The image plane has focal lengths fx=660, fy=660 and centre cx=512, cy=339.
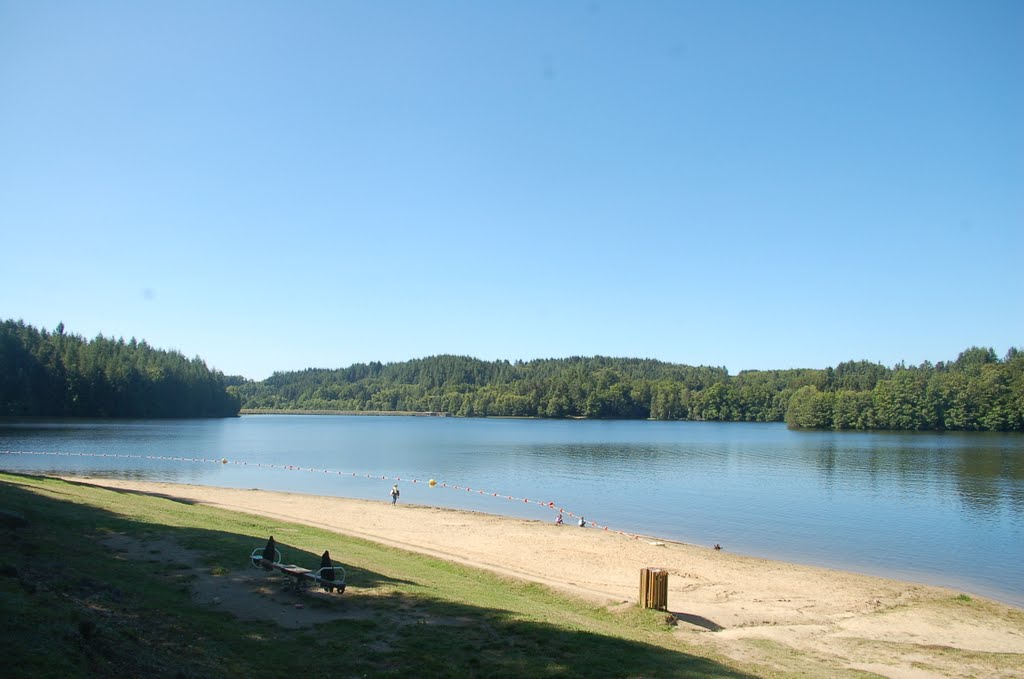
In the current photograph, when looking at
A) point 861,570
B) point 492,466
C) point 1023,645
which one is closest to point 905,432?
point 492,466

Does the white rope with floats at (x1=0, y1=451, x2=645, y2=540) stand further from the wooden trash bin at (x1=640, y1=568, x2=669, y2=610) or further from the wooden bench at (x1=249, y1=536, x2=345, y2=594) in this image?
the wooden bench at (x1=249, y1=536, x2=345, y2=594)

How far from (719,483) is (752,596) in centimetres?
3841

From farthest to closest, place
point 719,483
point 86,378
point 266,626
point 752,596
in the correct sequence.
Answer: point 86,378
point 719,483
point 752,596
point 266,626

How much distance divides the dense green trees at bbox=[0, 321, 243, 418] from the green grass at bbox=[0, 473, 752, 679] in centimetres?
13570

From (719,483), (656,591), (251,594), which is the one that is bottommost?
(719,483)

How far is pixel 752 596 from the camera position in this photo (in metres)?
22.4

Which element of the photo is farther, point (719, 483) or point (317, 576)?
point (719, 483)

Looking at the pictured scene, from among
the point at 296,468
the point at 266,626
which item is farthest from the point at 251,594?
the point at 296,468

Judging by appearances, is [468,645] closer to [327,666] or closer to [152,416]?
[327,666]

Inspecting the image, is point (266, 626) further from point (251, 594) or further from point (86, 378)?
point (86, 378)

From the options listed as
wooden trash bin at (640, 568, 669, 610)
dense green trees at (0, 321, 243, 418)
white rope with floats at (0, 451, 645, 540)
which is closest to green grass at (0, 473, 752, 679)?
wooden trash bin at (640, 568, 669, 610)

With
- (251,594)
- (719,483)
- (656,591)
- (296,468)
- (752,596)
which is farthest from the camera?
(296,468)

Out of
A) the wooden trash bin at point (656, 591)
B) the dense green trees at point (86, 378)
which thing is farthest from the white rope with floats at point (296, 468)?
the dense green trees at point (86, 378)

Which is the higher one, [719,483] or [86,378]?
[86,378]
